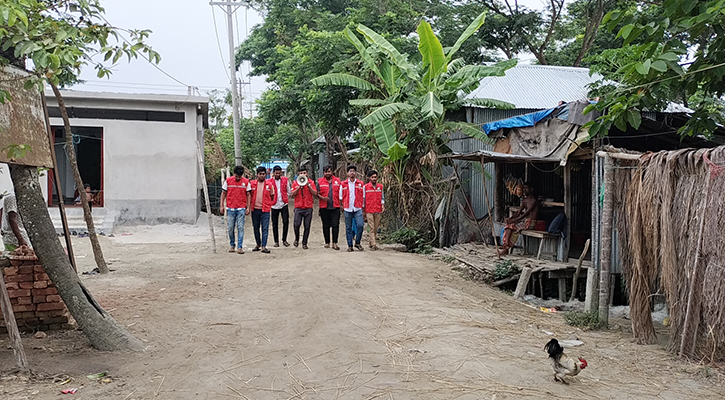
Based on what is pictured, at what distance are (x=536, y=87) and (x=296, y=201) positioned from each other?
24.4 ft

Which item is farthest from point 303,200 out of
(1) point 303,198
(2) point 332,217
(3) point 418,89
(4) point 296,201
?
(3) point 418,89

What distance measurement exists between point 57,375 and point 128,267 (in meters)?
5.25

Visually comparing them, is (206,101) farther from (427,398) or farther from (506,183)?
(427,398)

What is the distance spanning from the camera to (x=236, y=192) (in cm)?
1081

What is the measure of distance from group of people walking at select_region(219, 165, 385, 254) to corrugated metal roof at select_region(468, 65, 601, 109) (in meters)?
4.08

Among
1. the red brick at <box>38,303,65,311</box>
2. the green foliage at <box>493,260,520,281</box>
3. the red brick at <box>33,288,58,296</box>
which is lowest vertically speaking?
the green foliage at <box>493,260,520,281</box>

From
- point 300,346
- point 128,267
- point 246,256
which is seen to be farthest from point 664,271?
point 128,267

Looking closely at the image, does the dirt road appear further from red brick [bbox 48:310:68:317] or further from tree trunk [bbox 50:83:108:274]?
tree trunk [bbox 50:83:108:274]

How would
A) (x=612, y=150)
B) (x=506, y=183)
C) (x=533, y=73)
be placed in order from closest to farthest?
(x=612, y=150)
(x=506, y=183)
(x=533, y=73)

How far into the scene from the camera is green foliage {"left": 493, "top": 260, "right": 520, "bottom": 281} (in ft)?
31.6

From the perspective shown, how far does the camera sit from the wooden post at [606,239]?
642 cm

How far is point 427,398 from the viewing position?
430cm

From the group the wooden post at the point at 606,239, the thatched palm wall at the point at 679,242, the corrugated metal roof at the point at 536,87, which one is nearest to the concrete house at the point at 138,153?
the corrugated metal roof at the point at 536,87

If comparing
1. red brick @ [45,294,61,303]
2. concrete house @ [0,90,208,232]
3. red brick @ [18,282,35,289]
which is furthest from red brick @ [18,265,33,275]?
concrete house @ [0,90,208,232]
